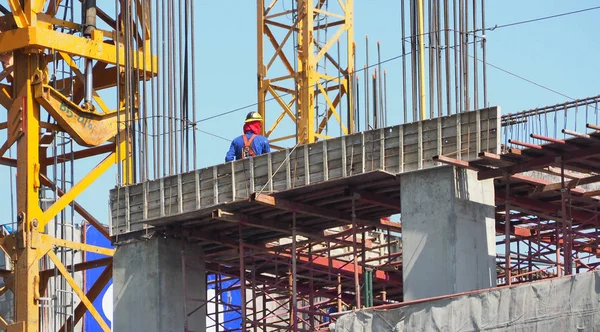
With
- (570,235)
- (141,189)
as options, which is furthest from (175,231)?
(570,235)

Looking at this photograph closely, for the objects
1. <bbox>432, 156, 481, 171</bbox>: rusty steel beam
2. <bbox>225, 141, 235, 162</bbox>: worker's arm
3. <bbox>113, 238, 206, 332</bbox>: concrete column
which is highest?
<bbox>225, 141, 235, 162</bbox>: worker's arm

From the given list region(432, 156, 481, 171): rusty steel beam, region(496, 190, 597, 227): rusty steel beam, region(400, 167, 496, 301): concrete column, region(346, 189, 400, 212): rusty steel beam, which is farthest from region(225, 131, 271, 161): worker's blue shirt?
region(432, 156, 481, 171): rusty steel beam

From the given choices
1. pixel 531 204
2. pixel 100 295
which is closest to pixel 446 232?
pixel 531 204

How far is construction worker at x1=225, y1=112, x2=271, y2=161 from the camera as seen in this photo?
121 ft

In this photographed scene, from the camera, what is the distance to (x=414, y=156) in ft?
108

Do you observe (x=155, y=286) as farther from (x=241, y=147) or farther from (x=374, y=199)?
(x=374, y=199)

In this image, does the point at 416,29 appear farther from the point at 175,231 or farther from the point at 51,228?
the point at 51,228

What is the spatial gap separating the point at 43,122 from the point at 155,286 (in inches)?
256

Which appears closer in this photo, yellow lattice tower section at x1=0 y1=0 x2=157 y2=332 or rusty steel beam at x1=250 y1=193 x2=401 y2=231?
rusty steel beam at x1=250 y1=193 x2=401 y2=231

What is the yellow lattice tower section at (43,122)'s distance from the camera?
39.8 m

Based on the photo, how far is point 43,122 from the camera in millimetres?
41188

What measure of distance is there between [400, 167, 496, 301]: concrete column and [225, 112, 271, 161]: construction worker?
5.35m

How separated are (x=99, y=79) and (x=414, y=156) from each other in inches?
523

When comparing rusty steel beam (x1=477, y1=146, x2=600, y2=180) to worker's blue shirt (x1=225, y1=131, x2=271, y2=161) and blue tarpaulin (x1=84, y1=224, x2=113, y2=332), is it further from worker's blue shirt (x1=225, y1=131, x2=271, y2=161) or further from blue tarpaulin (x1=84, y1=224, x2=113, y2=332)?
blue tarpaulin (x1=84, y1=224, x2=113, y2=332)
